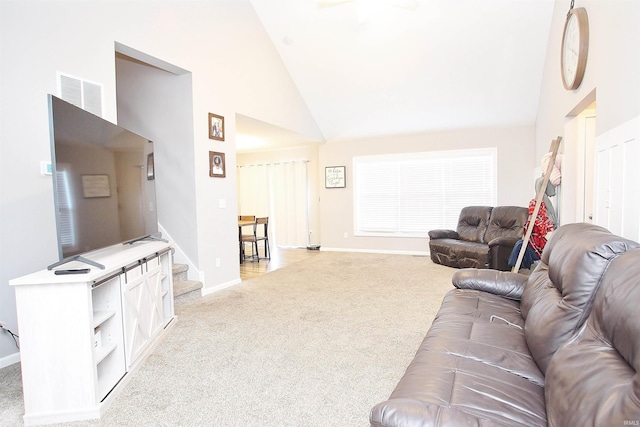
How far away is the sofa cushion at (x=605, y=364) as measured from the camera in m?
0.84

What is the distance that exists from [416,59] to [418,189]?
2469 millimetres

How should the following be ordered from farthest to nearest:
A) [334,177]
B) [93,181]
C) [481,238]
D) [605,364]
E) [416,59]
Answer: [334,177] → [481,238] → [416,59] → [93,181] → [605,364]

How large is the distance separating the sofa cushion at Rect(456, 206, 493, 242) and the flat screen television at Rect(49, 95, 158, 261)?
4.91 meters

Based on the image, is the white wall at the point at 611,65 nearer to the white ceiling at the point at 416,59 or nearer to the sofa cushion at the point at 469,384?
the white ceiling at the point at 416,59

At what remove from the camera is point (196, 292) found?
13.0 feet

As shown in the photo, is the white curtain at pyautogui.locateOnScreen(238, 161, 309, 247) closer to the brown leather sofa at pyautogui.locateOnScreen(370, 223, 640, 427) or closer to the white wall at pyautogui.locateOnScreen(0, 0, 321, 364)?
the white wall at pyautogui.locateOnScreen(0, 0, 321, 364)

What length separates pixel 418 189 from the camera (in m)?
6.75

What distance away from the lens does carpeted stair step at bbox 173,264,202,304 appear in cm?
376

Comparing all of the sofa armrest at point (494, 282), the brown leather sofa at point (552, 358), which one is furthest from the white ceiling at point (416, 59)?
the brown leather sofa at point (552, 358)

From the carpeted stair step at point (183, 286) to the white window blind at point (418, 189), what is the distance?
3.96 metres

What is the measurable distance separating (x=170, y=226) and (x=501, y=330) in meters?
3.73

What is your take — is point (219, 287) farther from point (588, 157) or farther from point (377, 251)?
point (588, 157)

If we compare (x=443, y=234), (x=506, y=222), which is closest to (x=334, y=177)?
(x=443, y=234)

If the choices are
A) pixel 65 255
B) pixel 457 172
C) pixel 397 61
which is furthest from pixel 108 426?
pixel 457 172
